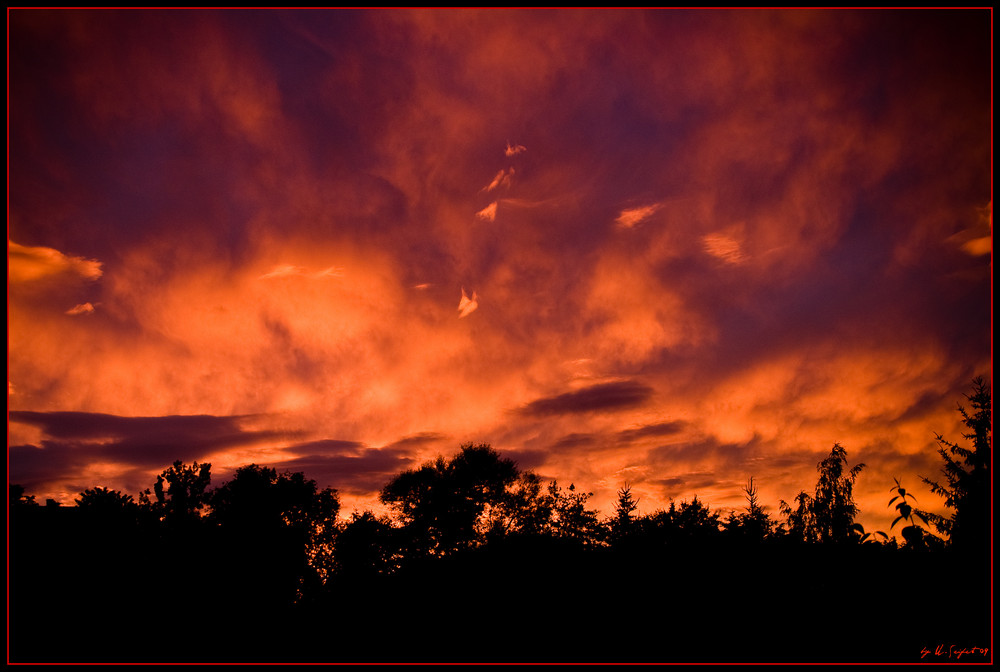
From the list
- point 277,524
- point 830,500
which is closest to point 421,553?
point 277,524

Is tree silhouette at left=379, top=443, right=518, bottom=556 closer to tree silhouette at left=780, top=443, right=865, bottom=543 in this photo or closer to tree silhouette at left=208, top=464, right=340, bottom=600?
tree silhouette at left=208, top=464, right=340, bottom=600

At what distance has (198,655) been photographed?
87.5ft

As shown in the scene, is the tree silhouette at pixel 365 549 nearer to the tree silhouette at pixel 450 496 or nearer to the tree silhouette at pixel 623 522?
the tree silhouette at pixel 450 496

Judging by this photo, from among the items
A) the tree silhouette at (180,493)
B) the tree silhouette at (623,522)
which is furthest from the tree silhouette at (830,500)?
the tree silhouette at (180,493)

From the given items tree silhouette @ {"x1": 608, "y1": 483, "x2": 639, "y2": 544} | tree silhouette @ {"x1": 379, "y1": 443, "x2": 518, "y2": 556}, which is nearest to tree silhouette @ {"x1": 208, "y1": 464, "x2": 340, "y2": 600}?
tree silhouette @ {"x1": 379, "y1": 443, "x2": 518, "y2": 556}

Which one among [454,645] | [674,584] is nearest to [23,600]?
[454,645]

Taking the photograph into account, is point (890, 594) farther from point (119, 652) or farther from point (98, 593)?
point (98, 593)
